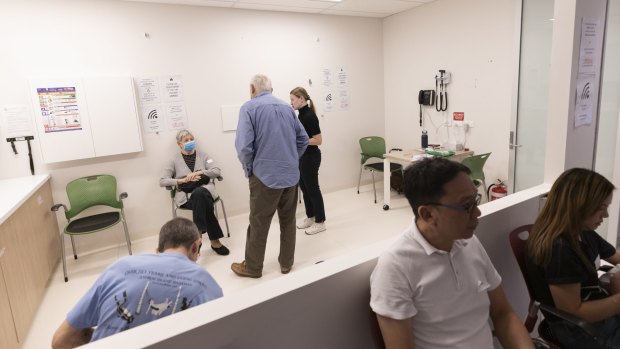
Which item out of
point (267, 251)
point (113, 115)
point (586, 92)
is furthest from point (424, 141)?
point (113, 115)

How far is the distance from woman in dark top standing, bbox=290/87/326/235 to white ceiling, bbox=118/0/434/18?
Result: 3.85ft

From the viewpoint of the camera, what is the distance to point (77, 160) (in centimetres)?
379

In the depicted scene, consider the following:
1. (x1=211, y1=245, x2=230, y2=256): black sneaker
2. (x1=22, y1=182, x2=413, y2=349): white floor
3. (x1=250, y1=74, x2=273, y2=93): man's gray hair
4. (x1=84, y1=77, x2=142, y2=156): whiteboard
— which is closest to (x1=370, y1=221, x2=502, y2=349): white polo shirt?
(x1=22, y1=182, x2=413, y2=349): white floor

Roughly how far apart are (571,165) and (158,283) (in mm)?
2490

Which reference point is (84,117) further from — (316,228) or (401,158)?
(401,158)

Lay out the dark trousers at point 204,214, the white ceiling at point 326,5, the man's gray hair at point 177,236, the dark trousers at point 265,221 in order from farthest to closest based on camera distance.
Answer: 1. the white ceiling at point 326,5
2. the dark trousers at point 204,214
3. the dark trousers at point 265,221
4. the man's gray hair at point 177,236

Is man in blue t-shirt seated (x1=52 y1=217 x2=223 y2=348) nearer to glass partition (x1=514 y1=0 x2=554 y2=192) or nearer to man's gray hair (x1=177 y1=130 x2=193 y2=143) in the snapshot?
man's gray hair (x1=177 y1=130 x2=193 y2=143)

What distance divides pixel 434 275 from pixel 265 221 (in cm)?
200

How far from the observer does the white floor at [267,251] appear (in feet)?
9.46

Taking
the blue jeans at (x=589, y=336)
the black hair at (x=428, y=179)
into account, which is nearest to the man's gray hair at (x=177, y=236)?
the black hair at (x=428, y=179)

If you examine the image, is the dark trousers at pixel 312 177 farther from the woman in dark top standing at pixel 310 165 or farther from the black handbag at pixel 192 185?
the black handbag at pixel 192 185

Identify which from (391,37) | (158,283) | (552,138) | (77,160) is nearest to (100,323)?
(158,283)

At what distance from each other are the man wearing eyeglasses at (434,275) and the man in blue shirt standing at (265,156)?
1724 millimetres

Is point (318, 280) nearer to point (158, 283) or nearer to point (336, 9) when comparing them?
point (158, 283)
